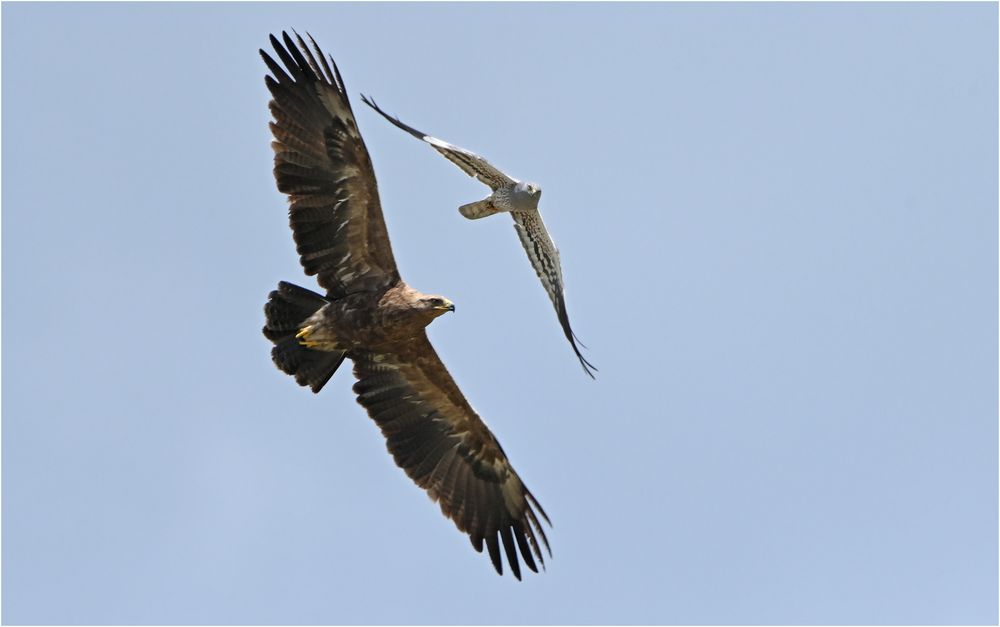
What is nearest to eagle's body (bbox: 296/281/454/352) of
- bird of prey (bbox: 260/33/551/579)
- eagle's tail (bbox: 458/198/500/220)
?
bird of prey (bbox: 260/33/551/579)

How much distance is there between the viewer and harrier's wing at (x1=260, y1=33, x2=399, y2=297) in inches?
610

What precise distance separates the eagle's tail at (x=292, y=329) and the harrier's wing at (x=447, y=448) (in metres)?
0.60

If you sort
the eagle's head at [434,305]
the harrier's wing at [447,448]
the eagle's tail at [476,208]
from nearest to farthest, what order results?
the eagle's head at [434,305] < the harrier's wing at [447,448] < the eagle's tail at [476,208]

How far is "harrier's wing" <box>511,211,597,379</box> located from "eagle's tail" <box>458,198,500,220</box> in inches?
28.4

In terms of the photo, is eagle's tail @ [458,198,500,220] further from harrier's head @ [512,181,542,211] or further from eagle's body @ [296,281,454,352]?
eagle's body @ [296,281,454,352]

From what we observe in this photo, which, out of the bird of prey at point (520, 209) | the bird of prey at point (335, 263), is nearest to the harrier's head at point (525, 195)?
the bird of prey at point (520, 209)

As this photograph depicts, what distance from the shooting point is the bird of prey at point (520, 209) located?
55.4 ft

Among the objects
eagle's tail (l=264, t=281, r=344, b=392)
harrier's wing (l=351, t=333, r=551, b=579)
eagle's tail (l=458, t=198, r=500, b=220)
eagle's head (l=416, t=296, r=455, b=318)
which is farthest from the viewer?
eagle's tail (l=458, t=198, r=500, b=220)

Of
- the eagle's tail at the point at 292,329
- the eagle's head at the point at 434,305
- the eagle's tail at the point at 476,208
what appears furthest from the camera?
the eagle's tail at the point at 476,208

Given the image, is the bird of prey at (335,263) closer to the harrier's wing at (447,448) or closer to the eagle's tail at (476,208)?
the harrier's wing at (447,448)

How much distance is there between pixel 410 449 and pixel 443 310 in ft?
6.34

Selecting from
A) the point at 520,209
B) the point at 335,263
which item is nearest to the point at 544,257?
the point at 520,209

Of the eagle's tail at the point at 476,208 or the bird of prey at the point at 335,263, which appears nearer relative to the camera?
the bird of prey at the point at 335,263

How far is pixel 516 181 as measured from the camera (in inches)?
675
